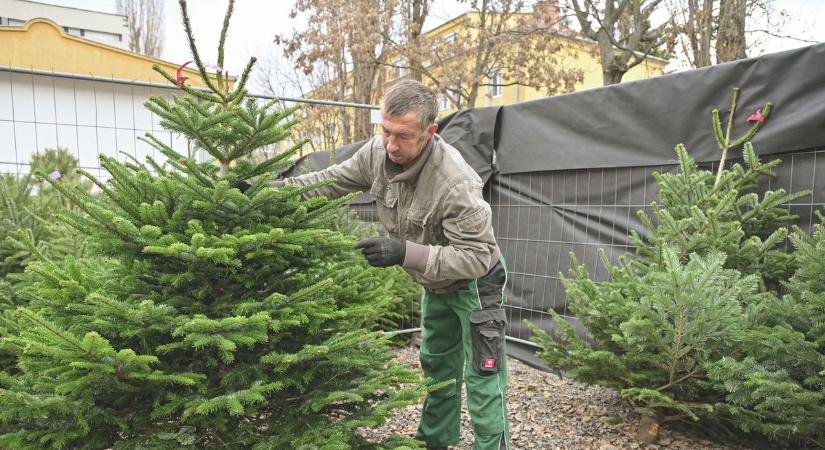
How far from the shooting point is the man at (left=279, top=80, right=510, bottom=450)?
7.60ft

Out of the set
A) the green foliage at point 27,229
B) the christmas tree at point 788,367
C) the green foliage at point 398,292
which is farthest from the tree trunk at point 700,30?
the green foliage at point 27,229

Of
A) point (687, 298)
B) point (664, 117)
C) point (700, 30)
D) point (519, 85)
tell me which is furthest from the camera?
point (519, 85)

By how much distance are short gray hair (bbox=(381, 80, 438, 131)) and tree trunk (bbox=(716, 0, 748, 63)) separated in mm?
8331

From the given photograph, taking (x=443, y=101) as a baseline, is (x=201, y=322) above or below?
below

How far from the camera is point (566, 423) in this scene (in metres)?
3.45

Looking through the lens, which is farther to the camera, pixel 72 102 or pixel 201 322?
pixel 72 102

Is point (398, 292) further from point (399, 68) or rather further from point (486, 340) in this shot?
point (399, 68)

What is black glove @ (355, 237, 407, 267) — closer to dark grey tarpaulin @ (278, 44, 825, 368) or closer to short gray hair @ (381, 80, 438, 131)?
short gray hair @ (381, 80, 438, 131)

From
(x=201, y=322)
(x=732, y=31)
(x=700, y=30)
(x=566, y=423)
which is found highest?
(x=700, y=30)

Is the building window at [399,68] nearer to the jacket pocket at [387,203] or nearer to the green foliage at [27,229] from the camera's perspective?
the green foliage at [27,229]

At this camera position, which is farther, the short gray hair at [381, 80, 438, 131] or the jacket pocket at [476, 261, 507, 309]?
the jacket pocket at [476, 261, 507, 309]

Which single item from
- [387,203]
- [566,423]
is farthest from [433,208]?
[566,423]

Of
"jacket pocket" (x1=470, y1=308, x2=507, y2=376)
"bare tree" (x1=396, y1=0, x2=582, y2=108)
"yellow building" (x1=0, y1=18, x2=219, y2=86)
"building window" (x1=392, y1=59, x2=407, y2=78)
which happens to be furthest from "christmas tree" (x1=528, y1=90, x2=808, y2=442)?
"building window" (x1=392, y1=59, x2=407, y2=78)

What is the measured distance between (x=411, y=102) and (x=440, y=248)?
66cm
